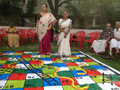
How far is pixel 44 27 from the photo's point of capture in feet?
14.8

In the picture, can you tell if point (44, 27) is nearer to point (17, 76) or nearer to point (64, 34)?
point (64, 34)

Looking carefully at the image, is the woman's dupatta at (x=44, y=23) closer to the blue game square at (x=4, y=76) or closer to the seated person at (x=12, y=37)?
the blue game square at (x=4, y=76)

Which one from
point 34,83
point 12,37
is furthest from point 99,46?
point 12,37

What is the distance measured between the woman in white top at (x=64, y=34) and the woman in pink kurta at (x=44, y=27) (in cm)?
44

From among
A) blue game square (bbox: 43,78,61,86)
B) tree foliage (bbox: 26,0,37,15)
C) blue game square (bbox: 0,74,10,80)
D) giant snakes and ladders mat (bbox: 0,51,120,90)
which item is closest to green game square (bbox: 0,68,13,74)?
giant snakes and ladders mat (bbox: 0,51,120,90)

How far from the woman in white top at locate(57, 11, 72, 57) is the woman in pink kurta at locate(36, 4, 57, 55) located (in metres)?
0.44

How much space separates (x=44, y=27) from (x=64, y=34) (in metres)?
0.77

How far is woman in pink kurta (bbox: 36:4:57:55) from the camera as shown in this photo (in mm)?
4441

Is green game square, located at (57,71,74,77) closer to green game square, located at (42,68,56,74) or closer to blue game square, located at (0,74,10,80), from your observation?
green game square, located at (42,68,56,74)

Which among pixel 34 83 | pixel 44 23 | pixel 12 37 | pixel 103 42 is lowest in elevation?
pixel 34 83

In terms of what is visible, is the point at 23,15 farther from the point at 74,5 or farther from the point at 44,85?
the point at 44,85

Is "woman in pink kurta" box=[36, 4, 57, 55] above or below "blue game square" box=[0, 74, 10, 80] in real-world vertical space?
above

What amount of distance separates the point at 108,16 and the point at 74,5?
3.94m

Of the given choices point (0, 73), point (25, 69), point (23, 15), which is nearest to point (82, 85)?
point (25, 69)
